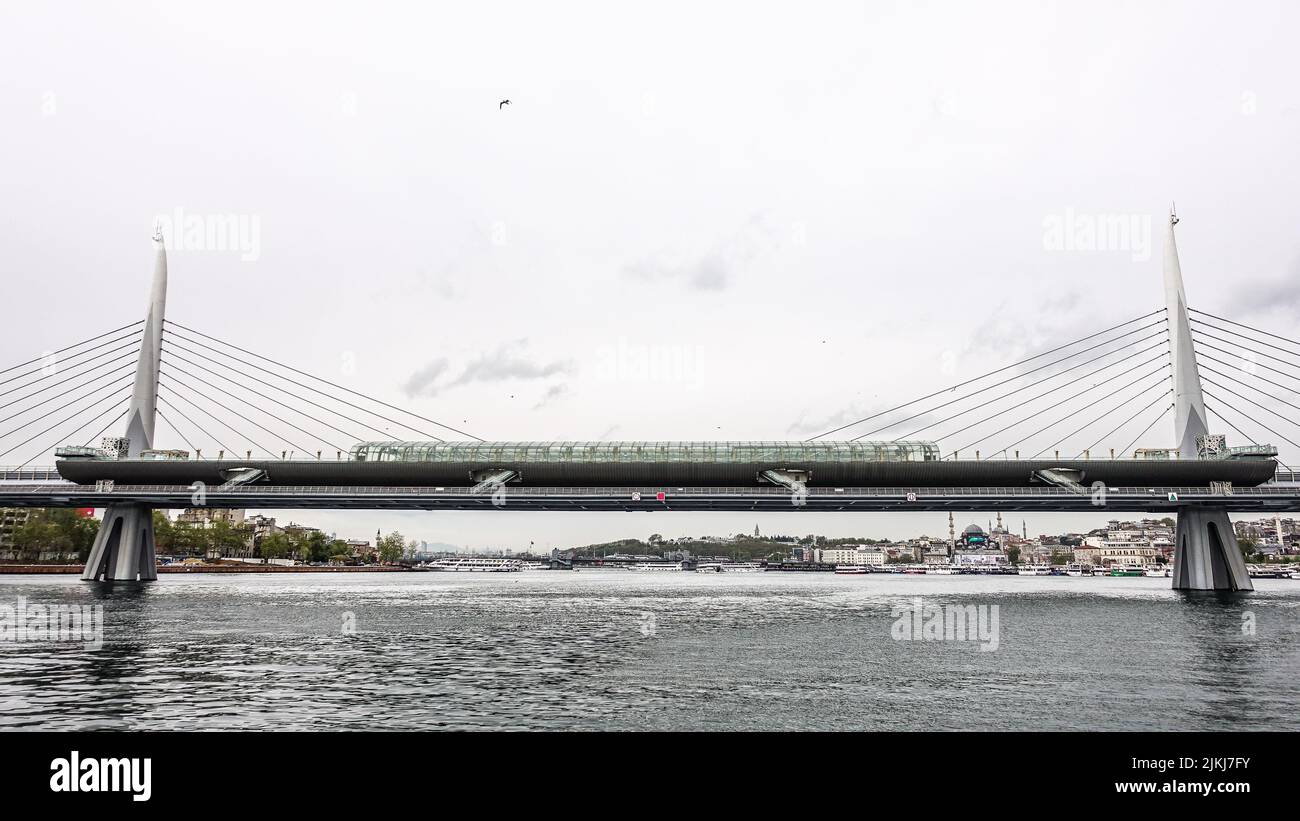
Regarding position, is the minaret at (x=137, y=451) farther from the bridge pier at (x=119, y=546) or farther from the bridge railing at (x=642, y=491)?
the bridge railing at (x=642, y=491)

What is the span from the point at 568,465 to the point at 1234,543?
71942 millimetres

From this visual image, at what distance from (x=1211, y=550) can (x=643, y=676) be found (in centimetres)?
8571

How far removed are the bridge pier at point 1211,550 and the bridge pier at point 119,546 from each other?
118373mm

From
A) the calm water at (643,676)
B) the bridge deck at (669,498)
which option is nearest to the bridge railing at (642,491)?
the bridge deck at (669,498)

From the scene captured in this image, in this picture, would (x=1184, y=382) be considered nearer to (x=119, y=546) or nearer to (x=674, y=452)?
(x=674, y=452)

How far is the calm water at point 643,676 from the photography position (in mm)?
22484

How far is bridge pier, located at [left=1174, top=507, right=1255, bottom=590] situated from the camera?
8825cm

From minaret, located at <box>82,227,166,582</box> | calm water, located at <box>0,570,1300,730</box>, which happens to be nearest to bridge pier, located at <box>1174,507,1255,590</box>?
calm water, located at <box>0,570,1300,730</box>

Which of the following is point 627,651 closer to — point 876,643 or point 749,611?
point 876,643

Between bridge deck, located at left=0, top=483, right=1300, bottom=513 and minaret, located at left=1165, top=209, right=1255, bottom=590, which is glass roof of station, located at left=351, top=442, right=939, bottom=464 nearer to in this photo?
bridge deck, located at left=0, top=483, right=1300, bottom=513
